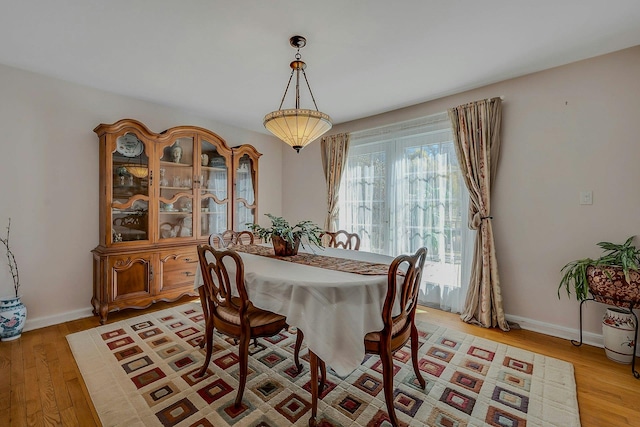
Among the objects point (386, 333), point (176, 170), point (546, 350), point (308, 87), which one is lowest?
point (546, 350)

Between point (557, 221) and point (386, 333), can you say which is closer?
point (386, 333)

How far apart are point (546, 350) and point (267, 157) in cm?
429

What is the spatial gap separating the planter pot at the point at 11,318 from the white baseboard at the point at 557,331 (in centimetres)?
450

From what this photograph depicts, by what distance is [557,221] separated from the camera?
2557 millimetres

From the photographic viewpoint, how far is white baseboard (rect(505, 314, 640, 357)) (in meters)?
2.38

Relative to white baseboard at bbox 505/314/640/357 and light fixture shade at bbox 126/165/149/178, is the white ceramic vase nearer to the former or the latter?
white baseboard at bbox 505/314/640/357

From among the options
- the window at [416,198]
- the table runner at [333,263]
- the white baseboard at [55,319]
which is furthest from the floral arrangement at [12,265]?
the window at [416,198]

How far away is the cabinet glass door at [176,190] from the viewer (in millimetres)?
3297

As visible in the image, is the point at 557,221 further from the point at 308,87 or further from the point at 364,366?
the point at 308,87

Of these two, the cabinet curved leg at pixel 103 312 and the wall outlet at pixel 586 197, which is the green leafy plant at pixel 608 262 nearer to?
the wall outlet at pixel 586 197

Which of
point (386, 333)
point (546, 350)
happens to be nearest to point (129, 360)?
point (386, 333)

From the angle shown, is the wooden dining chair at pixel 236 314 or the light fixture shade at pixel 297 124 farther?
the light fixture shade at pixel 297 124

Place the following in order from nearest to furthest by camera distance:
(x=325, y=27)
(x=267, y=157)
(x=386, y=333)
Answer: (x=386, y=333), (x=325, y=27), (x=267, y=157)

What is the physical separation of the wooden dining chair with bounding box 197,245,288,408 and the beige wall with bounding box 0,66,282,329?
2.07 metres
